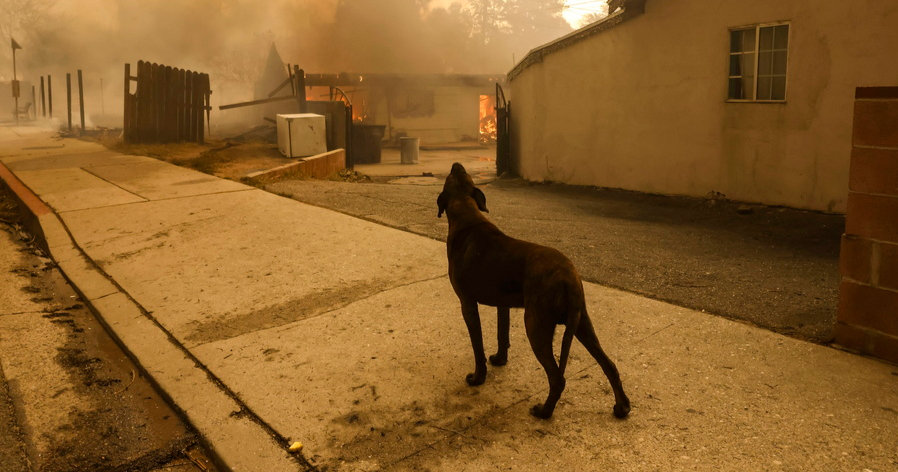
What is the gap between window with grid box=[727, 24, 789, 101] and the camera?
29.8 feet

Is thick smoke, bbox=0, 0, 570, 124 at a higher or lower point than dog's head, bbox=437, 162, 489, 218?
higher

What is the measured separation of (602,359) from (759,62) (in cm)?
790

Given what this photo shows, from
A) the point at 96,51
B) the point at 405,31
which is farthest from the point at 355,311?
the point at 96,51

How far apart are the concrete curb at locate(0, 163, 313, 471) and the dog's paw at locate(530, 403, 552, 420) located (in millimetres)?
940

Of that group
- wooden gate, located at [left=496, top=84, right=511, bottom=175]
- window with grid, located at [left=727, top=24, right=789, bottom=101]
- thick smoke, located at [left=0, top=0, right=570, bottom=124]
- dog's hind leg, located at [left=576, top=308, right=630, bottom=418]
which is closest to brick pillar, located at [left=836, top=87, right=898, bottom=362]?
dog's hind leg, located at [left=576, top=308, right=630, bottom=418]

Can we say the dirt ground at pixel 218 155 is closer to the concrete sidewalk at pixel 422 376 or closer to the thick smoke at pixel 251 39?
the concrete sidewalk at pixel 422 376

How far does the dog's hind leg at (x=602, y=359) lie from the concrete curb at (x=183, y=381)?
1187 mm

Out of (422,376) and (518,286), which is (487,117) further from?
(518,286)

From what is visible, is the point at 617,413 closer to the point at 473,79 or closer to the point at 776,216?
the point at 776,216

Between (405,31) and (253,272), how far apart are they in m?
38.4

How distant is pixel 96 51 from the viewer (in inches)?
1896

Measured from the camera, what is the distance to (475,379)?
324cm

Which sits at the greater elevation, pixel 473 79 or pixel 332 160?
pixel 473 79

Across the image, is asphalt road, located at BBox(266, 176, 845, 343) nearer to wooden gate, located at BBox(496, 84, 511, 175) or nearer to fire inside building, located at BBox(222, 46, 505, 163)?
wooden gate, located at BBox(496, 84, 511, 175)
